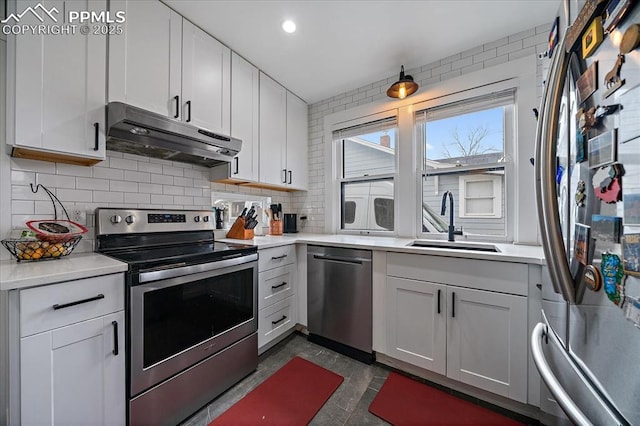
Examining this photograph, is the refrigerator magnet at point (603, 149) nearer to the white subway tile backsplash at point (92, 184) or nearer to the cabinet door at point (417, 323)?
the cabinet door at point (417, 323)

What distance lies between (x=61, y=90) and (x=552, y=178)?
7.23ft

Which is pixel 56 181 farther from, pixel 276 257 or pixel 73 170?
pixel 276 257

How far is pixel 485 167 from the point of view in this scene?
6.82ft

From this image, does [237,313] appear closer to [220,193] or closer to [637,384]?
[220,193]

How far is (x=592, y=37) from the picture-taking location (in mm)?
574

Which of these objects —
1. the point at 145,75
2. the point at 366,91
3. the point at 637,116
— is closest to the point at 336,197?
the point at 366,91

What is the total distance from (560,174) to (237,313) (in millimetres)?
1838

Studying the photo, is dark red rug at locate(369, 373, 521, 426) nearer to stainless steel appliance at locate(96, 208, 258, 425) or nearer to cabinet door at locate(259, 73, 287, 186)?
stainless steel appliance at locate(96, 208, 258, 425)

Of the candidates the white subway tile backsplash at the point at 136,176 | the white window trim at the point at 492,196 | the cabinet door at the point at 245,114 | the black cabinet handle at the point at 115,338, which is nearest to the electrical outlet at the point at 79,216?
the white subway tile backsplash at the point at 136,176

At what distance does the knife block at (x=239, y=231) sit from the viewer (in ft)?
7.45

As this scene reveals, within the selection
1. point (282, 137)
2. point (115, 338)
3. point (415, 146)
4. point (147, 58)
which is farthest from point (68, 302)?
point (415, 146)

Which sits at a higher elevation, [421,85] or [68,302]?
[421,85]

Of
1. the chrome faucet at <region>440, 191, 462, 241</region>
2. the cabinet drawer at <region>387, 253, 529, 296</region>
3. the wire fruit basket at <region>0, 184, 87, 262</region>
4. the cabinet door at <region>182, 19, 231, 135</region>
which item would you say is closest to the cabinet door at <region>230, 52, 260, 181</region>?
the cabinet door at <region>182, 19, 231, 135</region>

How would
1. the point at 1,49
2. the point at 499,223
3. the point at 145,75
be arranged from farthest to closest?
the point at 499,223 < the point at 145,75 < the point at 1,49
